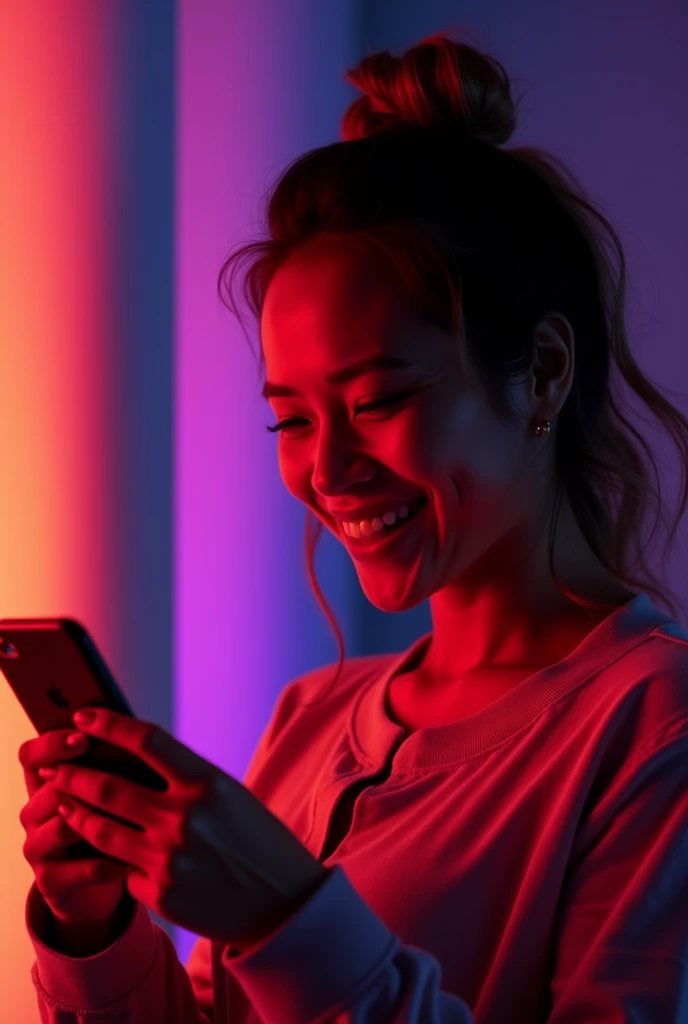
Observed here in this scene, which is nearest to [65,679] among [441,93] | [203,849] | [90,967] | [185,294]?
[203,849]

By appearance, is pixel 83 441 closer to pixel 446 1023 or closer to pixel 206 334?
pixel 206 334

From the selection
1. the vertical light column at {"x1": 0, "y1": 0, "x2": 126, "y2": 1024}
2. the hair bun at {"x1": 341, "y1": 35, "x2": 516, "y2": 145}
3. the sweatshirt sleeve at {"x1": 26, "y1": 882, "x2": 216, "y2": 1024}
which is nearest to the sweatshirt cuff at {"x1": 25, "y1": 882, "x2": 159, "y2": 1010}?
the sweatshirt sleeve at {"x1": 26, "y1": 882, "x2": 216, "y2": 1024}

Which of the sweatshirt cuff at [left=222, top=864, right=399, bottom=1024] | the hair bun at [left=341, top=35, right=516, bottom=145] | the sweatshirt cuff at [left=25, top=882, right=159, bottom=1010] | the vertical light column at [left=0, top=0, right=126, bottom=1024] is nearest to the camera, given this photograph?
the sweatshirt cuff at [left=222, top=864, right=399, bottom=1024]

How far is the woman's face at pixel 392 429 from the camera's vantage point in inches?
38.8

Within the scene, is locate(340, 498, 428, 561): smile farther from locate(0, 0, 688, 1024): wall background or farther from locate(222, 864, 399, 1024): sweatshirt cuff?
locate(0, 0, 688, 1024): wall background

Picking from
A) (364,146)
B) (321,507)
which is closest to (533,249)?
(364,146)

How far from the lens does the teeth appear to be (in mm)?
1029

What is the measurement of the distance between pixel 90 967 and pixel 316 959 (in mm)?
319

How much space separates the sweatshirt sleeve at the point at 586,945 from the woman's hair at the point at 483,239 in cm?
24

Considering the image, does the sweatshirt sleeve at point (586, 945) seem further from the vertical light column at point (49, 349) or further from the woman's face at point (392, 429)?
the vertical light column at point (49, 349)

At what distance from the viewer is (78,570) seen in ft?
4.61

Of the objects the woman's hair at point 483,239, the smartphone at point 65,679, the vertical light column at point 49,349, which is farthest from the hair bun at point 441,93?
the smartphone at point 65,679

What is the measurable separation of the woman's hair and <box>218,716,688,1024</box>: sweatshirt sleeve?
0.77 feet

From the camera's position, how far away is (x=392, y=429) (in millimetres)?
991
